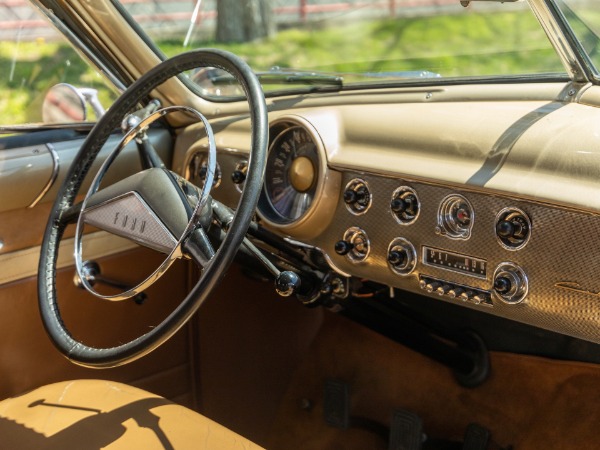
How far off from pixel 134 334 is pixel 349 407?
0.76 metres

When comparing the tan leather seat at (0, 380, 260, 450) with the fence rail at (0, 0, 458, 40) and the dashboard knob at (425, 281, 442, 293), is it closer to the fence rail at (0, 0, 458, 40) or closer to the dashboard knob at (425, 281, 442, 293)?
the dashboard knob at (425, 281, 442, 293)

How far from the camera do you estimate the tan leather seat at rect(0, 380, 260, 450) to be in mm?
1719

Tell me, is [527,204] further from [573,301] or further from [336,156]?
[336,156]

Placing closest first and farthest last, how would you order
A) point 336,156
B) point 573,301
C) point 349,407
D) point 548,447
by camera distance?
point 573,301 < point 336,156 < point 548,447 < point 349,407

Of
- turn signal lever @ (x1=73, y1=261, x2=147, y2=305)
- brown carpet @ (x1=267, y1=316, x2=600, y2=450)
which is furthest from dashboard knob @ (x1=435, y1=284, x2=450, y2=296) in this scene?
turn signal lever @ (x1=73, y1=261, x2=147, y2=305)

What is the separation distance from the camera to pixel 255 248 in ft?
5.78

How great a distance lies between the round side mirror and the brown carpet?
115 cm

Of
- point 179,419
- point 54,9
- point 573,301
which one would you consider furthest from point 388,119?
point 54,9

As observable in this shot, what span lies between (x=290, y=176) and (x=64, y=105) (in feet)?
2.53

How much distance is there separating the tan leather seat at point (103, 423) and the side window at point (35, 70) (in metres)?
0.83

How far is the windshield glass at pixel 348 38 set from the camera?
7.04ft

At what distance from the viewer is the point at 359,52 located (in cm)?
243

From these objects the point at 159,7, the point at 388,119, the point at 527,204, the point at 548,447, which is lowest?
the point at 548,447

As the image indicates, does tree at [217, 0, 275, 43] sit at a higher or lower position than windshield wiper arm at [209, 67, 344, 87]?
higher
